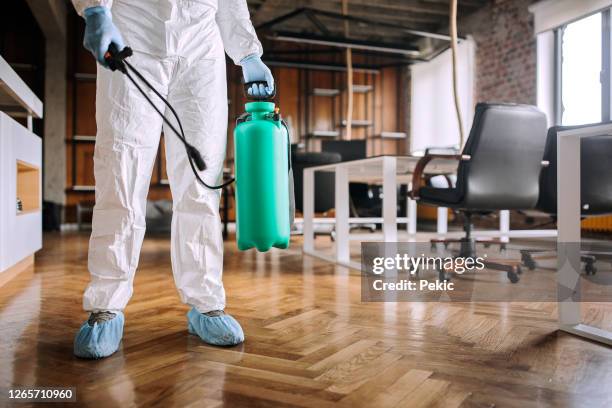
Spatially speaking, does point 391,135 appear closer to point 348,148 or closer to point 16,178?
point 348,148

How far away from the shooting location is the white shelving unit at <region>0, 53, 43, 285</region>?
2.36 metres

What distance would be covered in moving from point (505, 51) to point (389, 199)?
4800 millimetres

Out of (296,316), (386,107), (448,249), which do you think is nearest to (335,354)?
(296,316)

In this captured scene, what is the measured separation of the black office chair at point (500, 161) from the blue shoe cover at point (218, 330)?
145 centimetres

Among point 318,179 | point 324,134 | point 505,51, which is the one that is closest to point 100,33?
point 318,179

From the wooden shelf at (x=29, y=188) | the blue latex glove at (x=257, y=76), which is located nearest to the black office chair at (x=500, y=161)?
the blue latex glove at (x=257, y=76)

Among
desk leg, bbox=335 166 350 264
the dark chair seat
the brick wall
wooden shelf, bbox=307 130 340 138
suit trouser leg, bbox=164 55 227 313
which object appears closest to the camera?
suit trouser leg, bbox=164 55 227 313

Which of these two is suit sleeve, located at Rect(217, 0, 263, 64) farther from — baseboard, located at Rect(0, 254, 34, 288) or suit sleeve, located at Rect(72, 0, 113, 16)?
baseboard, located at Rect(0, 254, 34, 288)

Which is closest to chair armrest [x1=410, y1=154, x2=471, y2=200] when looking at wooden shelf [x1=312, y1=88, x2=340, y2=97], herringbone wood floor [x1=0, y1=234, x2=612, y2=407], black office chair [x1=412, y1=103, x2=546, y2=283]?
black office chair [x1=412, y1=103, x2=546, y2=283]

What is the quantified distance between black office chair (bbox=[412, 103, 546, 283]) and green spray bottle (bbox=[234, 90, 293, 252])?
5.03 ft

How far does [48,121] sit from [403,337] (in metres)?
7.21

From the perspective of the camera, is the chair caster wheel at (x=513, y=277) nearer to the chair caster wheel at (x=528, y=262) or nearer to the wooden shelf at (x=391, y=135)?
the chair caster wheel at (x=528, y=262)

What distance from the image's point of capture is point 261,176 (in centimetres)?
135

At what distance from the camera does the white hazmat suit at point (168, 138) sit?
1440 millimetres
